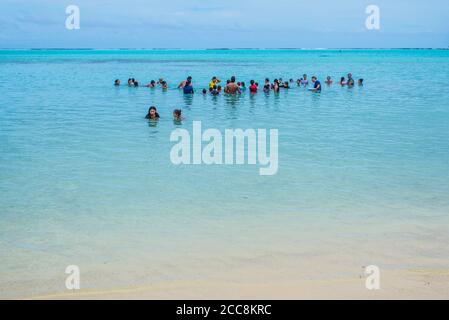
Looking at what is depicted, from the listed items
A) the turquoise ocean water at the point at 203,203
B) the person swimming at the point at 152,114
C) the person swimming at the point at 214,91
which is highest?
the person swimming at the point at 214,91

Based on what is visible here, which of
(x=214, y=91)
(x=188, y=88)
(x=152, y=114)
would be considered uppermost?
(x=188, y=88)

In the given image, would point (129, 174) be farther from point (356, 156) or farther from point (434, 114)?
point (434, 114)

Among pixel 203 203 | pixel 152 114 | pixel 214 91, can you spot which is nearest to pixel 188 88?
pixel 214 91

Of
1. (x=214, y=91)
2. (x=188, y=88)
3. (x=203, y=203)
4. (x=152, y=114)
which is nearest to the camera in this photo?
(x=203, y=203)

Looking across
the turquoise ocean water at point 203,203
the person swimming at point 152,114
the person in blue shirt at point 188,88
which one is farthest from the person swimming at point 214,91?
the turquoise ocean water at point 203,203

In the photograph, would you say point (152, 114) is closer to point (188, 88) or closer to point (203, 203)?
point (188, 88)

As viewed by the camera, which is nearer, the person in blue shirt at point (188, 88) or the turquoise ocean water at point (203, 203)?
the turquoise ocean water at point (203, 203)

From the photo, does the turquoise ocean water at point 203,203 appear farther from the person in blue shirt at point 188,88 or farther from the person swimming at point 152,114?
the person in blue shirt at point 188,88

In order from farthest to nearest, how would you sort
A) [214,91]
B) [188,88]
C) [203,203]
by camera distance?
[188,88], [214,91], [203,203]

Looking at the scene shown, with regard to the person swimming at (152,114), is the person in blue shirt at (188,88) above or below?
above

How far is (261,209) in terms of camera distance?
27.3 feet
